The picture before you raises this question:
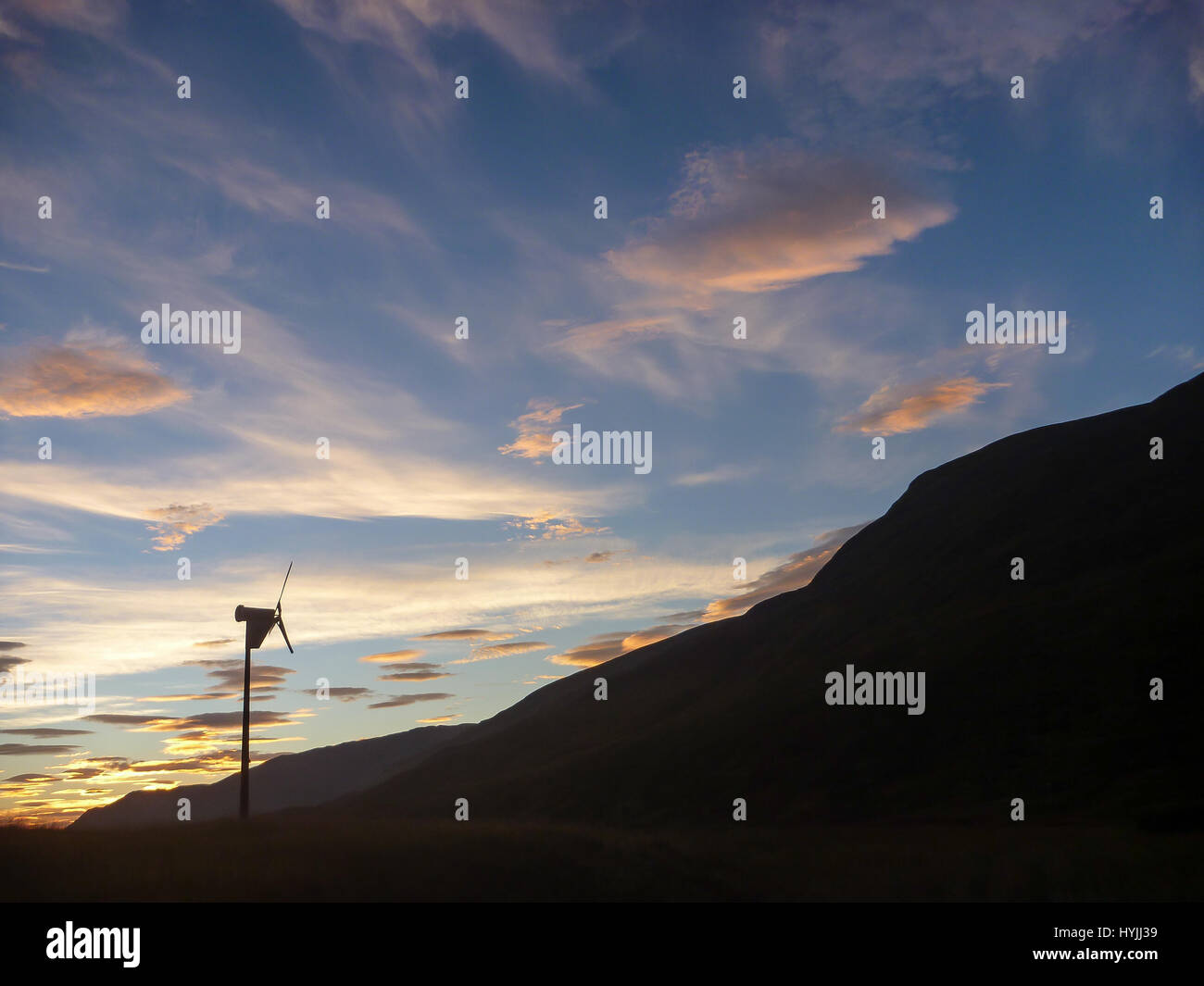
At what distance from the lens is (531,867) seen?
25.3 metres

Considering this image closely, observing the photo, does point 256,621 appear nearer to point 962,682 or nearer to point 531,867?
point 531,867

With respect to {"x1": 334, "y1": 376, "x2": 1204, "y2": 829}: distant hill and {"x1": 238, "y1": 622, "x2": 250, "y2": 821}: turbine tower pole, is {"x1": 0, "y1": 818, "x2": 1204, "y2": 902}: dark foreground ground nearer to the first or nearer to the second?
{"x1": 238, "y1": 622, "x2": 250, "y2": 821}: turbine tower pole

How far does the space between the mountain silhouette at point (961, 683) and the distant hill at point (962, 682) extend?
1.09ft

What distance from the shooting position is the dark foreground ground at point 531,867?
19.3 metres

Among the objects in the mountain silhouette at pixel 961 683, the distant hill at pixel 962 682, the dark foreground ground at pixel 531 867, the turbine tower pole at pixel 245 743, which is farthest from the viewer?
the distant hill at pixel 962 682

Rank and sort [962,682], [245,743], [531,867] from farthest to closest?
1. [962,682]
2. [245,743]
3. [531,867]

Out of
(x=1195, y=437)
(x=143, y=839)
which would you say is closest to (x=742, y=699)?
(x=1195, y=437)

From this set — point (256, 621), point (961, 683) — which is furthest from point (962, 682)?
point (256, 621)

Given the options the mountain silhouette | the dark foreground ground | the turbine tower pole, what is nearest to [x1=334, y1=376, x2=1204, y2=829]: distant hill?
the mountain silhouette

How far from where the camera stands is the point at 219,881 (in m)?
19.1

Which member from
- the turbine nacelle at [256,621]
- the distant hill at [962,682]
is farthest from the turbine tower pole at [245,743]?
the distant hill at [962,682]

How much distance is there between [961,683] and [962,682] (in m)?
0.22

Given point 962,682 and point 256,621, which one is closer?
point 256,621

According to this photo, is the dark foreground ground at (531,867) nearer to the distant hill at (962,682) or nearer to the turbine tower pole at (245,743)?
the turbine tower pole at (245,743)
